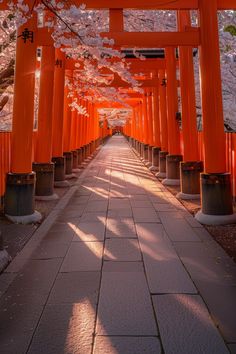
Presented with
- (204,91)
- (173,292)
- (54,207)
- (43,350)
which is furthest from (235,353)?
(54,207)

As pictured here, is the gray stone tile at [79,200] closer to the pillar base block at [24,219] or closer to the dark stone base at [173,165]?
the pillar base block at [24,219]

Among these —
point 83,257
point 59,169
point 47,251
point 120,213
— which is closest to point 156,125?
point 59,169

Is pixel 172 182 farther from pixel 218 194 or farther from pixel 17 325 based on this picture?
pixel 17 325

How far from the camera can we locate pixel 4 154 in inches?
259

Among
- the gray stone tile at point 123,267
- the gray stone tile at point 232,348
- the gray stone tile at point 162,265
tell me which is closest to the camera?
the gray stone tile at point 232,348

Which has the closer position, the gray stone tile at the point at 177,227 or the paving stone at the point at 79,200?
the gray stone tile at the point at 177,227

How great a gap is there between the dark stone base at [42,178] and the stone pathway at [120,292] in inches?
100

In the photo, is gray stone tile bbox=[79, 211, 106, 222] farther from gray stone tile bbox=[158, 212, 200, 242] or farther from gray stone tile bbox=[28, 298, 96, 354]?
gray stone tile bbox=[28, 298, 96, 354]

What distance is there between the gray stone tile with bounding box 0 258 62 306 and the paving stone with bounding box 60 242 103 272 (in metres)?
0.14

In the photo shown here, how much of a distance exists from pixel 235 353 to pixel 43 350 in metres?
1.42

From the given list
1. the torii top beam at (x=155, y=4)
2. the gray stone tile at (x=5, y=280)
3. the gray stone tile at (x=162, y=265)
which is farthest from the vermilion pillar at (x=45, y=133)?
the gray stone tile at (x=5, y=280)

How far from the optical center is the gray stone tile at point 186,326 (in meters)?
2.38

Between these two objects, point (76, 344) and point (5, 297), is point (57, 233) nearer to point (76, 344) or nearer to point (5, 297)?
point (5, 297)

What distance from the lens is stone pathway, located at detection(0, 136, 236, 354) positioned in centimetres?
247
